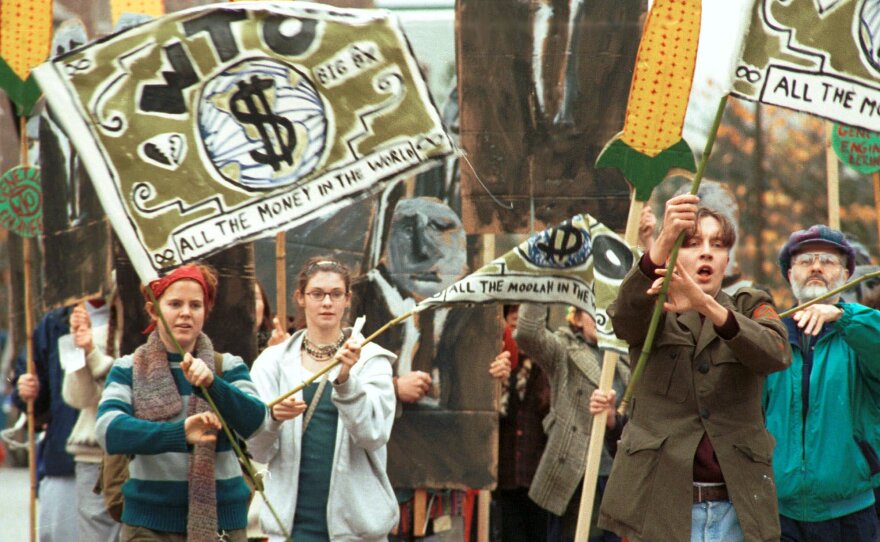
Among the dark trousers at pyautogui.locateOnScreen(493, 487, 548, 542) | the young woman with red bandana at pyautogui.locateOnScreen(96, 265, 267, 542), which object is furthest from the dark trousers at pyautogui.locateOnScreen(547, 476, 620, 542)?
the young woman with red bandana at pyautogui.locateOnScreen(96, 265, 267, 542)

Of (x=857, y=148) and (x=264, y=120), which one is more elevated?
(x=857, y=148)

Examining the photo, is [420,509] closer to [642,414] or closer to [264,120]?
[264,120]

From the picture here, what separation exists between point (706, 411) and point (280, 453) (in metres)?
2.02

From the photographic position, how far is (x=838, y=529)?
595 cm

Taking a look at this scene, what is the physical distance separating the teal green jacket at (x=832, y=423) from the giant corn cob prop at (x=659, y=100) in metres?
1.01

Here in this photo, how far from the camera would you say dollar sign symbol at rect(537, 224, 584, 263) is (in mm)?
6895

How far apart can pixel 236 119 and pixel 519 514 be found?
361 cm

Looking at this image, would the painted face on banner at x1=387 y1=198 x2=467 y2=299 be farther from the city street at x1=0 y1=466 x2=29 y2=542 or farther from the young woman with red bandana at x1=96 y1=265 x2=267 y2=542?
the city street at x1=0 y1=466 x2=29 y2=542

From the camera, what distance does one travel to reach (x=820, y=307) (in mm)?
5820

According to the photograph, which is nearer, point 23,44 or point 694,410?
point 694,410

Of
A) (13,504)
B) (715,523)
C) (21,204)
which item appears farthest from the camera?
(13,504)

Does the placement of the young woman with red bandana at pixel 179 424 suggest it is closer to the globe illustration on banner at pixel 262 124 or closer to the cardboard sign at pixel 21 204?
the globe illustration on banner at pixel 262 124

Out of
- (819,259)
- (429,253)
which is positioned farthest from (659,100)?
(429,253)

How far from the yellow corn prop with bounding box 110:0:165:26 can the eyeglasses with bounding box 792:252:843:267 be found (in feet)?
11.9
